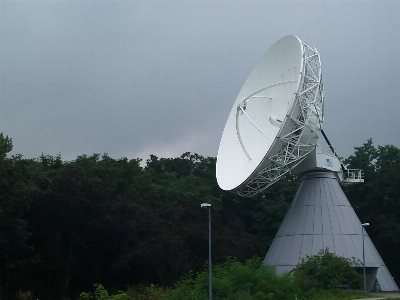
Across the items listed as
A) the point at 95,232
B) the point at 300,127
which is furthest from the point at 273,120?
the point at 95,232

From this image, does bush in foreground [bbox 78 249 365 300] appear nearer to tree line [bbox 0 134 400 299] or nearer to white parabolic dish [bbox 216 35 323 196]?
white parabolic dish [bbox 216 35 323 196]

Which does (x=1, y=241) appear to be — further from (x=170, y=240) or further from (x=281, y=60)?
(x=281, y=60)

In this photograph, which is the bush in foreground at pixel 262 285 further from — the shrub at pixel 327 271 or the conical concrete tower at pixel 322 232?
the conical concrete tower at pixel 322 232

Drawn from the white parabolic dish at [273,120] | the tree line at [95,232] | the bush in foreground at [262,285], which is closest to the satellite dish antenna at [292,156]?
the white parabolic dish at [273,120]

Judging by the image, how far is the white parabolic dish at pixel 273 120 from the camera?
3866 cm

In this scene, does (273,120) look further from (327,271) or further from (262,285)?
(262,285)

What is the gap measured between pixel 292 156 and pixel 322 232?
24.4 feet

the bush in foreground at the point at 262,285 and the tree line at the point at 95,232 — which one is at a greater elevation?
the tree line at the point at 95,232

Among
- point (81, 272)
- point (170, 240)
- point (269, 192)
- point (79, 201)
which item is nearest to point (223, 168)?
point (170, 240)

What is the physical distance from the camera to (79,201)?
44.5 metres

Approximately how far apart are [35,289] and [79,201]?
22.0ft

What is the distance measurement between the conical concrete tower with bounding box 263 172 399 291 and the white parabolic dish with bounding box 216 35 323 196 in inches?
214

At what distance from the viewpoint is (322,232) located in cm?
4378

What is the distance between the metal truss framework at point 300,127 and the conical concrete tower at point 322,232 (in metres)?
5.58
